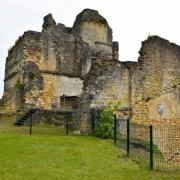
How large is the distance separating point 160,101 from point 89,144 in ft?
26.1

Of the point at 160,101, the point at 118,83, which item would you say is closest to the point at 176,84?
the point at 160,101

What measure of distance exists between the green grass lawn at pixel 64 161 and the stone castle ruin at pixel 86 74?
161 inches

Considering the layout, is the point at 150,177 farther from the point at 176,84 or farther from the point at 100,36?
the point at 100,36

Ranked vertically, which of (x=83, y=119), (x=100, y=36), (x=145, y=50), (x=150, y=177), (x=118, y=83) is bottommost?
(x=150, y=177)

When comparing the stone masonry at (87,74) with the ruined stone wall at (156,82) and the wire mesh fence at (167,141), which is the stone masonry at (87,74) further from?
the wire mesh fence at (167,141)

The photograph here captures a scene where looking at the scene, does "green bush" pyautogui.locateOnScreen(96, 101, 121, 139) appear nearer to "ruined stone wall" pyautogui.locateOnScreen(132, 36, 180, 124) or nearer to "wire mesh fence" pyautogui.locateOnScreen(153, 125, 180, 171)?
"wire mesh fence" pyautogui.locateOnScreen(153, 125, 180, 171)

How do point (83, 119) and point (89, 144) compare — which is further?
point (83, 119)

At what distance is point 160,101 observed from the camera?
23.3m

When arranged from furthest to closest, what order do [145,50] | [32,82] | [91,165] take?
[32,82] → [145,50] → [91,165]

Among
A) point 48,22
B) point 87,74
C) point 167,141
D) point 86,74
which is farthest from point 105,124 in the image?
point 48,22

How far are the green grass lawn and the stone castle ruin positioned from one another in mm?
4099

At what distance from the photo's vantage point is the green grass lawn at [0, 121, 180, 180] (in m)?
11.7

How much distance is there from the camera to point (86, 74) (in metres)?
23.4

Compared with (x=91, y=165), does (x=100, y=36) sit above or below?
above
